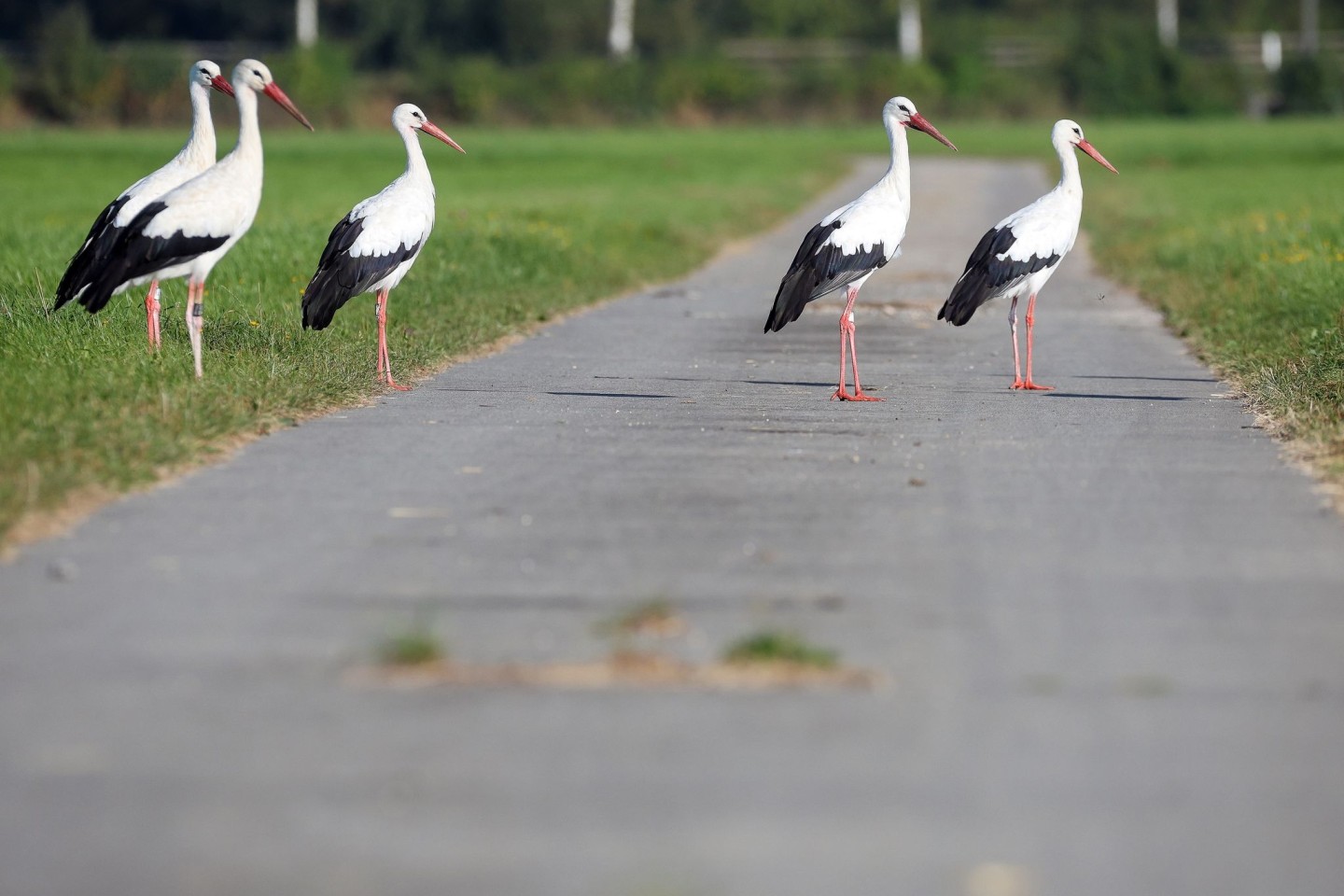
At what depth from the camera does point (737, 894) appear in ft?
14.0

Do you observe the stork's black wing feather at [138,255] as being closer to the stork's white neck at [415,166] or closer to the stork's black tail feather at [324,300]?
the stork's black tail feather at [324,300]

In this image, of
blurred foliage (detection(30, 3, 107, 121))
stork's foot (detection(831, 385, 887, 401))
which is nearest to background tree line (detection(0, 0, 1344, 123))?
blurred foliage (detection(30, 3, 107, 121))

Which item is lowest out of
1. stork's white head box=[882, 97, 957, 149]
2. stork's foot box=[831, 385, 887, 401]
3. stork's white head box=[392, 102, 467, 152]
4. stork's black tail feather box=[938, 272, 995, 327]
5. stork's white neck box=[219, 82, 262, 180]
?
stork's foot box=[831, 385, 887, 401]

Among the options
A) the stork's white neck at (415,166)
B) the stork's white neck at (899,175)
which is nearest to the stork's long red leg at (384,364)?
the stork's white neck at (415,166)

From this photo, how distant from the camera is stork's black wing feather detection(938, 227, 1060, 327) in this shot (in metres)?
13.3

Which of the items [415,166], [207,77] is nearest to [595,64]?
[415,166]

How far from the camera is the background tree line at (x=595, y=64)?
75.6 metres

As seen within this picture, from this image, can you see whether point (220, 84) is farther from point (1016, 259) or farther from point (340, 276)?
point (1016, 259)

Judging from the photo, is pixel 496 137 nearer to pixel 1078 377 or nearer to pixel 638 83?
pixel 638 83

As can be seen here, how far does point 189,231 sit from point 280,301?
3.98m

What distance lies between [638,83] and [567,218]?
54.2 m

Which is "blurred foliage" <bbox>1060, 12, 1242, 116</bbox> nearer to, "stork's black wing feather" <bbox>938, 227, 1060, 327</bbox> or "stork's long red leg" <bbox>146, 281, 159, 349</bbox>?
"stork's black wing feather" <bbox>938, 227, 1060, 327</bbox>

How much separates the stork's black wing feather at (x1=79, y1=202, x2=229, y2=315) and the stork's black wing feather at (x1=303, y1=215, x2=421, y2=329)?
1009 mm

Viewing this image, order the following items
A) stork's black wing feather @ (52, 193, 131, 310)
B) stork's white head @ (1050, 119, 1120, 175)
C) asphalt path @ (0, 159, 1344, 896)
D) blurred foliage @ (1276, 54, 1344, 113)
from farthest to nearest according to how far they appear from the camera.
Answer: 1. blurred foliage @ (1276, 54, 1344, 113)
2. stork's white head @ (1050, 119, 1120, 175)
3. stork's black wing feather @ (52, 193, 131, 310)
4. asphalt path @ (0, 159, 1344, 896)
